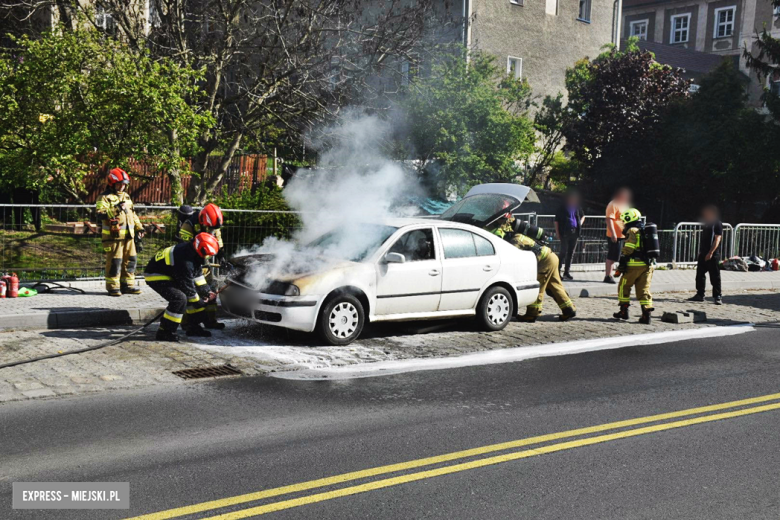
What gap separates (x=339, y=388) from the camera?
7.21m

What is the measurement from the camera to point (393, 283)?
930 centimetres

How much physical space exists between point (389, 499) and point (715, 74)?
1000 inches

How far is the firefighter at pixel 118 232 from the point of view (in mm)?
11180

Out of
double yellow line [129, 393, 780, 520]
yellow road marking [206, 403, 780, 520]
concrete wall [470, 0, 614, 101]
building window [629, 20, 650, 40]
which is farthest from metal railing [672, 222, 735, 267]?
building window [629, 20, 650, 40]

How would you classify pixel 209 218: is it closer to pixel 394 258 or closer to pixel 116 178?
pixel 394 258

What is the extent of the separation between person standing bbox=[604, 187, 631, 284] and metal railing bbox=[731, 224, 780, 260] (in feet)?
18.7

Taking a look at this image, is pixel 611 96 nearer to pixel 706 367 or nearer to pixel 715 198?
pixel 715 198

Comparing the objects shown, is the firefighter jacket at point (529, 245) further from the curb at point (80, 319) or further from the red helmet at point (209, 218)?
the curb at point (80, 319)

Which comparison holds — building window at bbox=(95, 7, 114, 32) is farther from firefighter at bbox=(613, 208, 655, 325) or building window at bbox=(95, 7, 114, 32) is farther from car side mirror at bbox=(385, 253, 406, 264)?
firefighter at bbox=(613, 208, 655, 325)

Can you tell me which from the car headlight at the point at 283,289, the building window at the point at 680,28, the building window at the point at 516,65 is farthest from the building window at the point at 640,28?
the car headlight at the point at 283,289

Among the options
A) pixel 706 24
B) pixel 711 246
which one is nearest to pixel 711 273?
pixel 711 246

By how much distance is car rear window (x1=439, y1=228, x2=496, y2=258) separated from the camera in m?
9.88

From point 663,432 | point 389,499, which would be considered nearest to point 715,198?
point 663,432

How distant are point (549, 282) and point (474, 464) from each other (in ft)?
21.3
